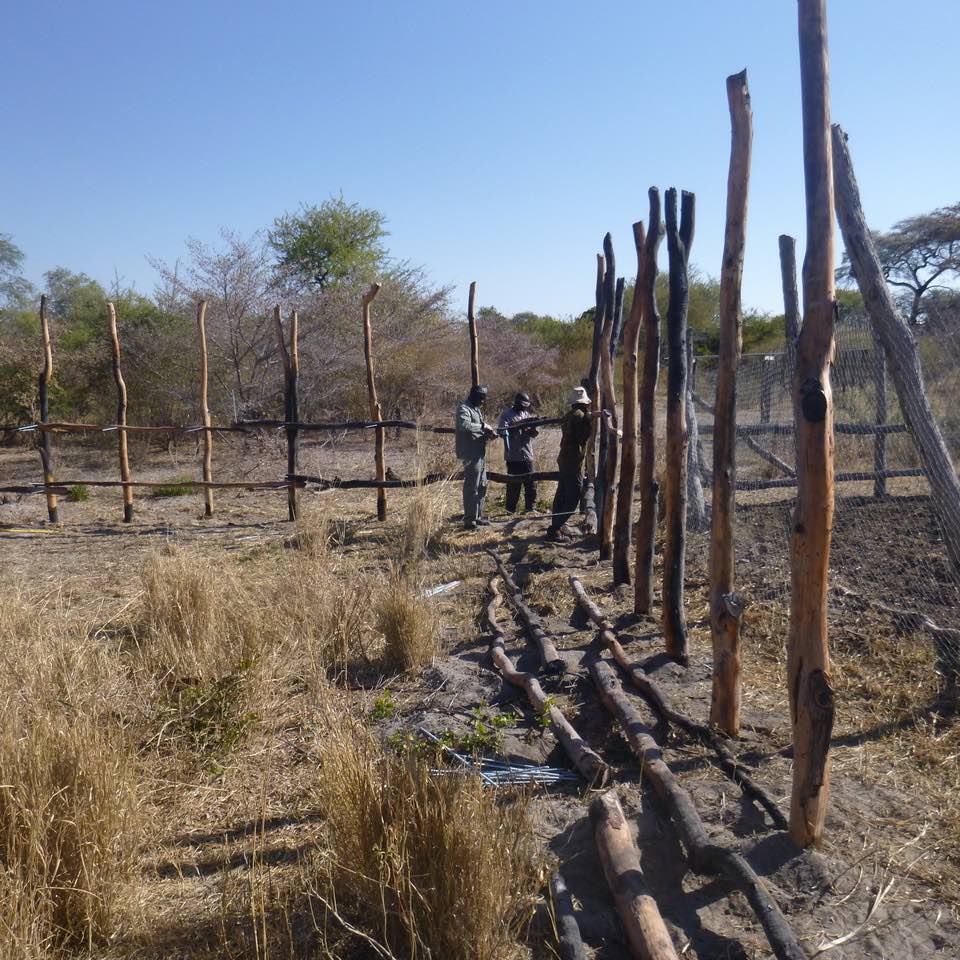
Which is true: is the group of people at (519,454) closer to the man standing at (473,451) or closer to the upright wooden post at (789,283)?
the man standing at (473,451)

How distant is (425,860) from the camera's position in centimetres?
271

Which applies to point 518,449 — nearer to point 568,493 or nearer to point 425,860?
point 568,493

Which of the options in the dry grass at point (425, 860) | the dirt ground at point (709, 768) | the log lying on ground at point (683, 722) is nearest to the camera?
the dry grass at point (425, 860)

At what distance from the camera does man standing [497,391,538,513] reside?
10.5 metres

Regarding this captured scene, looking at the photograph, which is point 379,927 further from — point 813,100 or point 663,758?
point 813,100

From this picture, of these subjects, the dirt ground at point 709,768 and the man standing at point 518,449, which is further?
the man standing at point 518,449

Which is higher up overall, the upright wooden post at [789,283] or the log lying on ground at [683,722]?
the upright wooden post at [789,283]

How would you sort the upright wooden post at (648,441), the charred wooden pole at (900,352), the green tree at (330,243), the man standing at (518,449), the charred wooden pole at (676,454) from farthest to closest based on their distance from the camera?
the green tree at (330,243)
the man standing at (518,449)
the upright wooden post at (648,441)
the charred wooden pole at (676,454)
the charred wooden pole at (900,352)

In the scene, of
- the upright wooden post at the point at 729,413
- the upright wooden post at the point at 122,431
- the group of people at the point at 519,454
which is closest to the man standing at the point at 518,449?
the group of people at the point at 519,454

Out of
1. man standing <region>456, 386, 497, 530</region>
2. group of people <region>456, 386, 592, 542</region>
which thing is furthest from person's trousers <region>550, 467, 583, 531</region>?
man standing <region>456, 386, 497, 530</region>

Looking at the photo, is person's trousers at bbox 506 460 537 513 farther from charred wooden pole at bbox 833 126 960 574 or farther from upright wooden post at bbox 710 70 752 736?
upright wooden post at bbox 710 70 752 736

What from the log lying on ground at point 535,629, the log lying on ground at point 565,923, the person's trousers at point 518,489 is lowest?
the log lying on ground at point 565,923

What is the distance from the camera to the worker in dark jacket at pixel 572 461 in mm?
9148

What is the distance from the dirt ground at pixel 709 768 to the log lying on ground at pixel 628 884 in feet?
0.43
